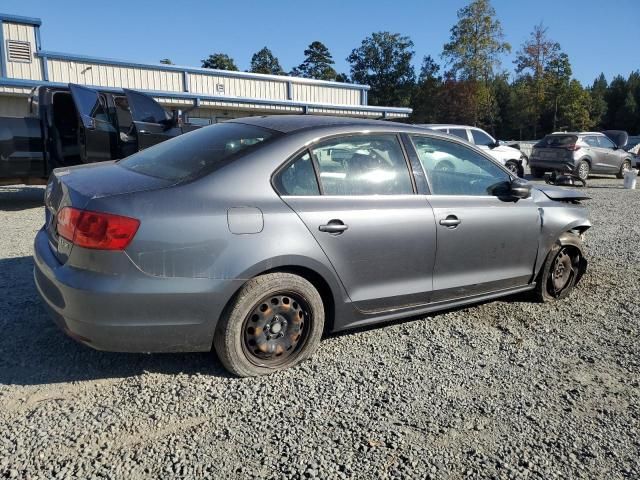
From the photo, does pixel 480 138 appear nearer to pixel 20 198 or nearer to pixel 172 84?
pixel 20 198

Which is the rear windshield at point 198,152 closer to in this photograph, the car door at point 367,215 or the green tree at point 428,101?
Result: the car door at point 367,215

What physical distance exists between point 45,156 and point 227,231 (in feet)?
23.8

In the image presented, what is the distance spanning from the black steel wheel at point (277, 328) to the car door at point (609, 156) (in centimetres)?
1716

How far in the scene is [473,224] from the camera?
377 centimetres

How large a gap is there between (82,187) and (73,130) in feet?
23.5

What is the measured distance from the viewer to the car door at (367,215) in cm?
313

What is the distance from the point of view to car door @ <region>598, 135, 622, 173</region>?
17.0 meters

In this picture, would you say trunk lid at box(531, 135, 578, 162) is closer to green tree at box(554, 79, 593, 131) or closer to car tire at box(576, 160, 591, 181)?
car tire at box(576, 160, 591, 181)

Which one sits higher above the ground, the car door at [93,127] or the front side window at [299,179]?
the car door at [93,127]

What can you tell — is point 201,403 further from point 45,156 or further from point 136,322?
point 45,156

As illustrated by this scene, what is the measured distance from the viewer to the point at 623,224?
869 centimetres

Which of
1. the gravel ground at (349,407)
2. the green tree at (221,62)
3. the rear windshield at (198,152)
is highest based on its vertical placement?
the green tree at (221,62)

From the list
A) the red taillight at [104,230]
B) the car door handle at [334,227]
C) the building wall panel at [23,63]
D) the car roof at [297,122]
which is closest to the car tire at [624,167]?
the car roof at [297,122]

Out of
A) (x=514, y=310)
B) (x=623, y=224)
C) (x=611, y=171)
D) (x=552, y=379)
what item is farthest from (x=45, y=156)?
(x=611, y=171)
